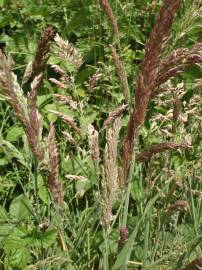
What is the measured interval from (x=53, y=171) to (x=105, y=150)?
0.12 m

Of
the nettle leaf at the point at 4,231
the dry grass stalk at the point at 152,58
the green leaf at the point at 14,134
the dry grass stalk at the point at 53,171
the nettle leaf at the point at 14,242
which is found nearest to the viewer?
the dry grass stalk at the point at 152,58

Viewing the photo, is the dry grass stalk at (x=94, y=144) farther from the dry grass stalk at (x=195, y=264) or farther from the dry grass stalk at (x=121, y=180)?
the dry grass stalk at (x=195, y=264)

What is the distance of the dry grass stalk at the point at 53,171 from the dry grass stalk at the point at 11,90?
8 cm

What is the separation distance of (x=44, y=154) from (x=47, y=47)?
0.21 meters

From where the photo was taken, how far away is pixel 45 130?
96.8 inches

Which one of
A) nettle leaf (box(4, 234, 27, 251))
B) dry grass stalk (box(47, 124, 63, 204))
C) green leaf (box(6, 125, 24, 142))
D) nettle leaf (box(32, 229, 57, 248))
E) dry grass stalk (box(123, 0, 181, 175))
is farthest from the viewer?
green leaf (box(6, 125, 24, 142))

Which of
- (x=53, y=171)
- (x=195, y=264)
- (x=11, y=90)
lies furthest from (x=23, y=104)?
(x=195, y=264)

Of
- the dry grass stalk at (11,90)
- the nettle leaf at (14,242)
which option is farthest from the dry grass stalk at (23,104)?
the nettle leaf at (14,242)

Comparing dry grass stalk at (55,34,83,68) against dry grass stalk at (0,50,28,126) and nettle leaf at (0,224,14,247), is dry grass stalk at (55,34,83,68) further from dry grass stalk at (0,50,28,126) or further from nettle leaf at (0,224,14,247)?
nettle leaf at (0,224,14,247)

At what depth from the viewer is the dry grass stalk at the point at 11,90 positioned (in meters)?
0.95

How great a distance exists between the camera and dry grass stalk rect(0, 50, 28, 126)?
95cm

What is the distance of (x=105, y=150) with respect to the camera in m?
1.00

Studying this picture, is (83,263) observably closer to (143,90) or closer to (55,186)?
→ (55,186)

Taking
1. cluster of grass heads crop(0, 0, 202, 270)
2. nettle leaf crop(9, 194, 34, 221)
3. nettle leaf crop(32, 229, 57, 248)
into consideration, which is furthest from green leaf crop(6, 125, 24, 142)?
nettle leaf crop(32, 229, 57, 248)
